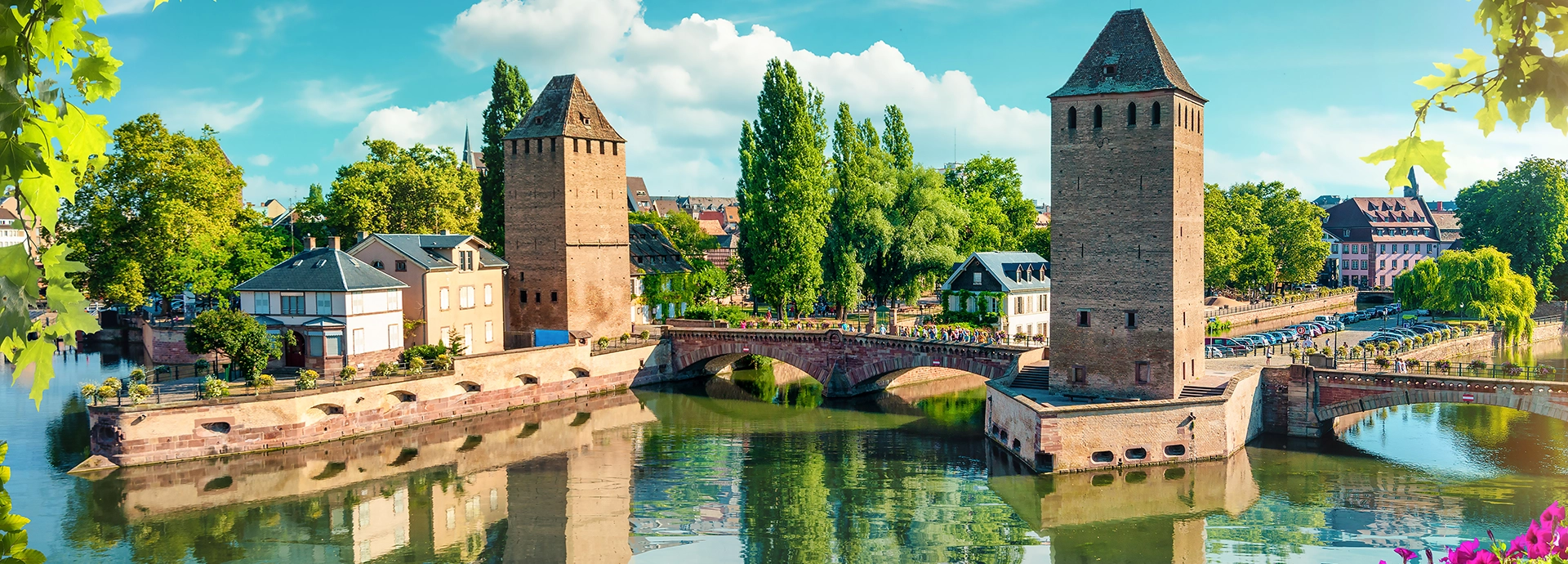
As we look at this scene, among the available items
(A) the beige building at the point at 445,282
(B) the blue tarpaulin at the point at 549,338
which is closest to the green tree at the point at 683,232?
(B) the blue tarpaulin at the point at 549,338

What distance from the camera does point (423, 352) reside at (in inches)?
1823

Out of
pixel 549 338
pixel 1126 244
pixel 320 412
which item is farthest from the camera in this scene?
pixel 549 338

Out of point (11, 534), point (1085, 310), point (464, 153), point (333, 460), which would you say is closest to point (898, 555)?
point (1085, 310)

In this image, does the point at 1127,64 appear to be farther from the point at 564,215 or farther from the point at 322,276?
the point at 322,276

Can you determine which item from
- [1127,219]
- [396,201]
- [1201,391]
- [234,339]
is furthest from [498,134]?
[1201,391]

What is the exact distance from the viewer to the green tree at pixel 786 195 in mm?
58062

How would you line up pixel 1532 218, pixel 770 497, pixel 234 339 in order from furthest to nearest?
pixel 1532 218
pixel 234 339
pixel 770 497

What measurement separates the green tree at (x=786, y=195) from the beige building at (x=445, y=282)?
1370cm

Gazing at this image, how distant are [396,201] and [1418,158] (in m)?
65.2

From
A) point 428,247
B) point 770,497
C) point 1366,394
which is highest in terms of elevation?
point 428,247

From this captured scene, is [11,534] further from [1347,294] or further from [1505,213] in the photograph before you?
[1347,294]

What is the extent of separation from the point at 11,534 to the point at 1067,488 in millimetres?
31946

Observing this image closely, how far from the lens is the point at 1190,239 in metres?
39.0

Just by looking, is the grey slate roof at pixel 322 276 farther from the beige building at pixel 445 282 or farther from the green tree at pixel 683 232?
the green tree at pixel 683 232
